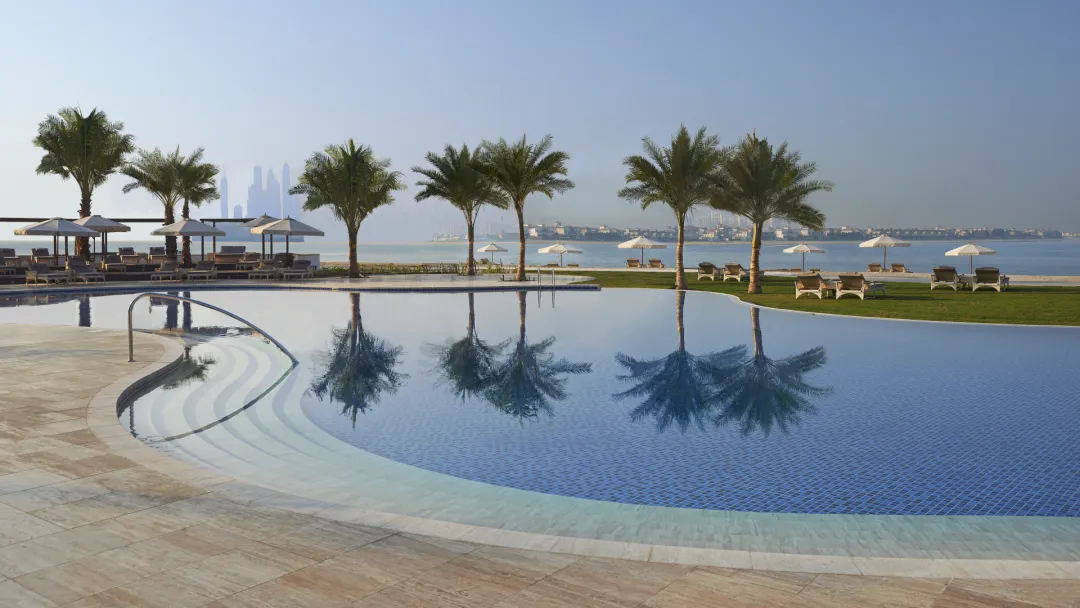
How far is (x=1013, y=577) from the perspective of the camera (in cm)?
354

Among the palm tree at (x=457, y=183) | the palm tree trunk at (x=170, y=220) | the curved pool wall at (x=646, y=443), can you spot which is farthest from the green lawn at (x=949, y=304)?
the palm tree trunk at (x=170, y=220)

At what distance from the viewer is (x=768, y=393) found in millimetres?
9516

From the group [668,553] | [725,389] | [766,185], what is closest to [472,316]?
[725,389]

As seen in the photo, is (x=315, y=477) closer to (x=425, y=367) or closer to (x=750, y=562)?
(x=750, y=562)

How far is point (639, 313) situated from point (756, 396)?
968cm

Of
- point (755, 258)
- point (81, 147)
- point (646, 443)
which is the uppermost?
point (81, 147)

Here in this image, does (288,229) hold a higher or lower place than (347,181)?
lower

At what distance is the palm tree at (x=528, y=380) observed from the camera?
8.90 metres

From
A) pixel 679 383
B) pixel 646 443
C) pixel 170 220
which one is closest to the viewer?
pixel 646 443

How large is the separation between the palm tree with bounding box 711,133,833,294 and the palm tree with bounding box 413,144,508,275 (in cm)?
1078

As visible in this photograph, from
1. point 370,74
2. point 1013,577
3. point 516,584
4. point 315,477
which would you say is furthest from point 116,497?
point 370,74

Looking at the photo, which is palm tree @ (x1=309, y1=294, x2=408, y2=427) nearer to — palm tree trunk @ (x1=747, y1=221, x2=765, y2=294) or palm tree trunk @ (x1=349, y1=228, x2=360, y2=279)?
palm tree trunk @ (x1=747, y1=221, x2=765, y2=294)

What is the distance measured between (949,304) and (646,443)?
53.8 ft

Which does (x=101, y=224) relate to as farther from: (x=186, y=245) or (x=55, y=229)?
(x=186, y=245)
